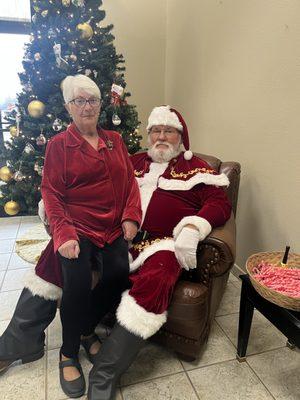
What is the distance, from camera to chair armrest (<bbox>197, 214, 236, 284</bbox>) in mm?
1338

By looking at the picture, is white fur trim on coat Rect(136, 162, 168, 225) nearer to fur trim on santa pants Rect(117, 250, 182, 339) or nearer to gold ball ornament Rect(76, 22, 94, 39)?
fur trim on santa pants Rect(117, 250, 182, 339)

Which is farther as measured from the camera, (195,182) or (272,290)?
(195,182)

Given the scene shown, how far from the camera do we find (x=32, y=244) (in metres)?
2.65

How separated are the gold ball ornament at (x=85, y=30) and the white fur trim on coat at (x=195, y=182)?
1678 mm

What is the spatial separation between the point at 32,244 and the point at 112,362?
171 cm

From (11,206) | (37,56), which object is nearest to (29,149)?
(11,206)

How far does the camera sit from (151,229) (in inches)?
65.5

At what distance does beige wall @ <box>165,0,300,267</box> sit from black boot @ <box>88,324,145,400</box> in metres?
1.08

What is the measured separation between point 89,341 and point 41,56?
233cm

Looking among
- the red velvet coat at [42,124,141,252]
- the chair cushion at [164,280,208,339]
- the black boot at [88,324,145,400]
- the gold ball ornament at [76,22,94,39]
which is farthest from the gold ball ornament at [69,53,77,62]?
the black boot at [88,324,145,400]

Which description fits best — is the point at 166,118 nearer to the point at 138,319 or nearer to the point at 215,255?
the point at 215,255

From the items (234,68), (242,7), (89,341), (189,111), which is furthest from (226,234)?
(189,111)

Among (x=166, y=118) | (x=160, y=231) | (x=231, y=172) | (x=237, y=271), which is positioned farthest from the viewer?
(x=237, y=271)

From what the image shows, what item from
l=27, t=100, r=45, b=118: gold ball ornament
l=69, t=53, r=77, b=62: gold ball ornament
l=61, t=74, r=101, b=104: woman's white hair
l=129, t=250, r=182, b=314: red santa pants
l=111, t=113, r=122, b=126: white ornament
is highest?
l=69, t=53, r=77, b=62: gold ball ornament
